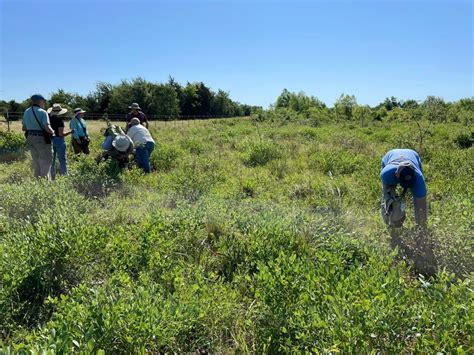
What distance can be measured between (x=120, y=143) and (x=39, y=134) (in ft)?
4.34

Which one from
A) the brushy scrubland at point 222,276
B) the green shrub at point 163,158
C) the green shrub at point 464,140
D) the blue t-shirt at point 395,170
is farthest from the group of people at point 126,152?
the green shrub at point 464,140

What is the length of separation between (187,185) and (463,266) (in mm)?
4072

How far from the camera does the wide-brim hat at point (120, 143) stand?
6594 millimetres

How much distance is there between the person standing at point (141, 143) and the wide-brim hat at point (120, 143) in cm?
25

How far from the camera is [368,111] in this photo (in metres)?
28.4

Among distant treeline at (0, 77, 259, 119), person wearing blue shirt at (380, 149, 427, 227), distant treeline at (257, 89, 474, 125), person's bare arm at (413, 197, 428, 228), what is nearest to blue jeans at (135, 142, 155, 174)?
person wearing blue shirt at (380, 149, 427, 227)

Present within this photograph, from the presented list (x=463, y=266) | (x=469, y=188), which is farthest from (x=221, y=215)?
(x=469, y=188)

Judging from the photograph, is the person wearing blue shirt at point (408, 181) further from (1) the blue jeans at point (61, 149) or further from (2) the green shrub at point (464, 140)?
(2) the green shrub at point (464, 140)

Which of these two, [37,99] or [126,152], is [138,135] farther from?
[37,99]

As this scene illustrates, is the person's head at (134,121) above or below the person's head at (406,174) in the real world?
above

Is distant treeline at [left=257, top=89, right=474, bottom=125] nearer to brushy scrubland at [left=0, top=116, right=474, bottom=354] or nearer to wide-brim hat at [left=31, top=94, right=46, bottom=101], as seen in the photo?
brushy scrubland at [left=0, top=116, right=474, bottom=354]

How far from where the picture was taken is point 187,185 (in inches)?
233

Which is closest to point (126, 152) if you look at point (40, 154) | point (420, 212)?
point (40, 154)

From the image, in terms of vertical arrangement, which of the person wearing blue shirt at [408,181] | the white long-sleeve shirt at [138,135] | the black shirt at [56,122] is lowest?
the person wearing blue shirt at [408,181]
